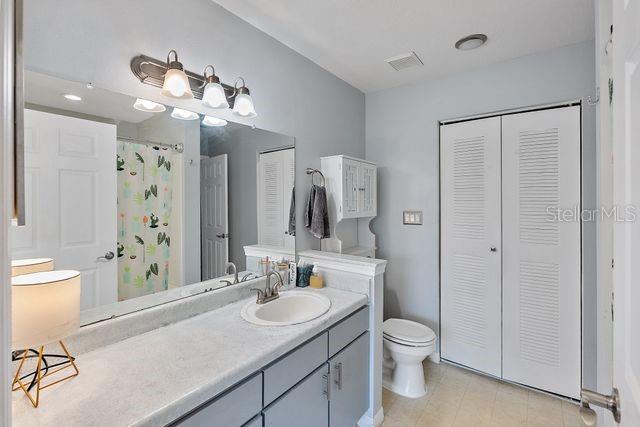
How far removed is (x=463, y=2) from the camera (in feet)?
5.31

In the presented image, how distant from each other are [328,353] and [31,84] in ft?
5.27

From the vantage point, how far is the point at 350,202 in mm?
2379

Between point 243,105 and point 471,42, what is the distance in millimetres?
1558

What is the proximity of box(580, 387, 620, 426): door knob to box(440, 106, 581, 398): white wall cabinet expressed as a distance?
177cm

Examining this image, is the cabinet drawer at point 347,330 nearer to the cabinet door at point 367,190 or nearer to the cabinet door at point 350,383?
the cabinet door at point 350,383

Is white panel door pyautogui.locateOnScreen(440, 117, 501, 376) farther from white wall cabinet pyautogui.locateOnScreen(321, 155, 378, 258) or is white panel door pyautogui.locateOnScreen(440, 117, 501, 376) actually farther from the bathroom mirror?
the bathroom mirror

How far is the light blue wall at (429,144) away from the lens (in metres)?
1.99

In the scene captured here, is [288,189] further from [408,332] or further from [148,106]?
[408,332]

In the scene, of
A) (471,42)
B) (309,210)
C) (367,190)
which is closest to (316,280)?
(309,210)

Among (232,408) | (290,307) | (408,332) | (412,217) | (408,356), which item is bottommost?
(408,356)

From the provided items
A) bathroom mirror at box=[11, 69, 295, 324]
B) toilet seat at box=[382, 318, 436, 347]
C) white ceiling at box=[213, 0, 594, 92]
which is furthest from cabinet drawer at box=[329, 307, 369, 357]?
white ceiling at box=[213, 0, 594, 92]

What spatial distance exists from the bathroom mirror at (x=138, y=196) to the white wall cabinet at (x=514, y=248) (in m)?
1.53

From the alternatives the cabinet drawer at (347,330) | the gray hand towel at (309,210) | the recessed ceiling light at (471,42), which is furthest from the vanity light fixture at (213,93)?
the recessed ceiling light at (471,42)

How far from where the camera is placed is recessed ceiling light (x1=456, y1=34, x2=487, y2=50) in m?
1.95
